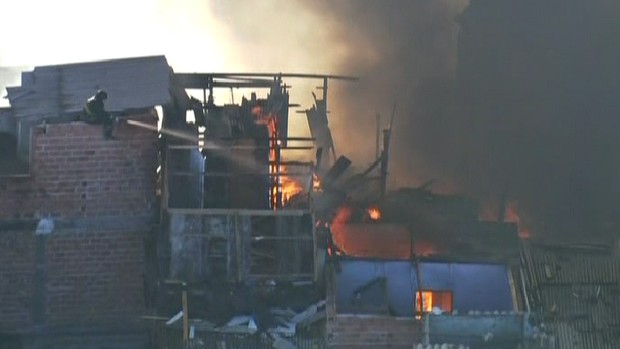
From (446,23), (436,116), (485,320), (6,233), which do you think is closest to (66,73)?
(6,233)

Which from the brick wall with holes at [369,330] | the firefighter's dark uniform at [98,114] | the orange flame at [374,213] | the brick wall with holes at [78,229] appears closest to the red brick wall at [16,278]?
the brick wall with holes at [78,229]

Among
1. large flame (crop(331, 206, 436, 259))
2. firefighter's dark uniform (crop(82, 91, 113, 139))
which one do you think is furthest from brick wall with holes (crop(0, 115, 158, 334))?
large flame (crop(331, 206, 436, 259))

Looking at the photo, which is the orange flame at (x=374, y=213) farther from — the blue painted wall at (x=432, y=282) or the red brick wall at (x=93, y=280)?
the red brick wall at (x=93, y=280)

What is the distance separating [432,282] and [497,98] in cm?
1093

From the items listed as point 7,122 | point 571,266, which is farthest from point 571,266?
point 7,122

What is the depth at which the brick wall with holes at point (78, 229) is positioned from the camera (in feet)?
43.7

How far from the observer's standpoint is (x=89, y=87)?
13.8 meters

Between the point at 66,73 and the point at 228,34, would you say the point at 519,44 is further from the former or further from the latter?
the point at 66,73

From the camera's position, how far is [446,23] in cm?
2725

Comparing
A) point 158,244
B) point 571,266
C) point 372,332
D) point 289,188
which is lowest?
point 372,332

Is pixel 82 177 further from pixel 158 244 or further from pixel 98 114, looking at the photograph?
pixel 158 244

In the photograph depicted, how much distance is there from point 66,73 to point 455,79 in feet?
50.0

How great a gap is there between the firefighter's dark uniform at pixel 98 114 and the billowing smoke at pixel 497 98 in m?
11.9

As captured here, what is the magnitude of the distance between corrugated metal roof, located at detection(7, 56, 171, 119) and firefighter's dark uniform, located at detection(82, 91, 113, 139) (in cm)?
20
